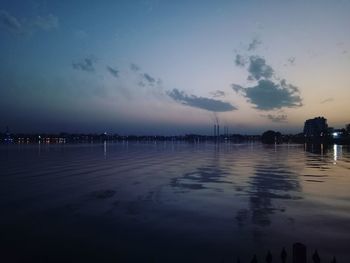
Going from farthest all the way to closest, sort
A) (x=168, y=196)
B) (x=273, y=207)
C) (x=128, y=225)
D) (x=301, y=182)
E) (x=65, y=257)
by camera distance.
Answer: (x=301, y=182), (x=168, y=196), (x=273, y=207), (x=128, y=225), (x=65, y=257)

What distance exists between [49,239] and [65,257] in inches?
96.6

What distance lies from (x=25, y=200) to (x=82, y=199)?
3635 mm

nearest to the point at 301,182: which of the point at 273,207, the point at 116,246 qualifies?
the point at 273,207

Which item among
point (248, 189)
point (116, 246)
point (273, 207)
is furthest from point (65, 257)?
point (248, 189)

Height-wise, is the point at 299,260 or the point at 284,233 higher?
the point at 299,260

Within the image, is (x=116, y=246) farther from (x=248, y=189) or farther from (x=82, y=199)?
(x=248, y=189)

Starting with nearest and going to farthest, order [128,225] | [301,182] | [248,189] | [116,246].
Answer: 1. [116,246]
2. [128,225]
3. [248,189]
4. [301,182]

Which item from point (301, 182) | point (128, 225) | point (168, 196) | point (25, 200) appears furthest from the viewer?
point (301, 182)

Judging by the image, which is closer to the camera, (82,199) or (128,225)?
(128,225)

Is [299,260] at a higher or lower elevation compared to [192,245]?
higher

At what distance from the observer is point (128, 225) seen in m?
16.7

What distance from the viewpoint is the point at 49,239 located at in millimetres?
14547

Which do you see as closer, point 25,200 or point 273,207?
point 273,207

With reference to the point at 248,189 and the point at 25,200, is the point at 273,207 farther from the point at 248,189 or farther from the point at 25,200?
the point at 25,200
